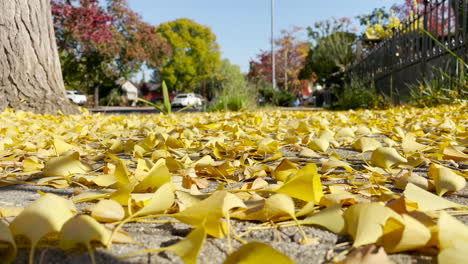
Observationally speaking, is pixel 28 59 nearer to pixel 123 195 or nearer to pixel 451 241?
pixel 123 195

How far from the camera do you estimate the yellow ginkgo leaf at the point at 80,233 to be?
19.8 inches

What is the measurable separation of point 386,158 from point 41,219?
3.06 ft

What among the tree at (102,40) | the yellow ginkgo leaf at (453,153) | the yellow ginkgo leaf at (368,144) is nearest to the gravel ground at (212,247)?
the yellow ginkgo leaf at (453,153)

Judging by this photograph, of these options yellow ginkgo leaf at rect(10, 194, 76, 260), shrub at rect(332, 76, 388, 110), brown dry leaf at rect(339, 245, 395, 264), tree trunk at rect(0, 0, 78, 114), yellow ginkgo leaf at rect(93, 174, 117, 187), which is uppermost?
tree trunk at rect(0, 0, 78, 114)

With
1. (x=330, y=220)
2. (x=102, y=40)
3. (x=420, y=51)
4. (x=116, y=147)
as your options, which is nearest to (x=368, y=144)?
(x=330, y=220)

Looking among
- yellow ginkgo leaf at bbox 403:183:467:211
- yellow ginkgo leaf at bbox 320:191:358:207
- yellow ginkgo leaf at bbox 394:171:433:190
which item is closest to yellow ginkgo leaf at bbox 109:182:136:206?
yellow ginkgo leaf at bbox 320:191:358:207

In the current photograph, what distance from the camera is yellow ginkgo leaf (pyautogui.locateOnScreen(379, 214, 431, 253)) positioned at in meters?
0.49

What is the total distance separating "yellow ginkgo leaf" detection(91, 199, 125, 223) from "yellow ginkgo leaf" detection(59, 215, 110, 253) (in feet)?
0.35

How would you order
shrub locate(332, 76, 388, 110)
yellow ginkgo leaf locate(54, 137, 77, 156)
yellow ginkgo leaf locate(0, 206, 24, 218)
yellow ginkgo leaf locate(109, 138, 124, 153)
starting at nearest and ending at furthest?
yellow ginkgo leaf locate(0, 206, 24, 218), yellow ginkgo leaf locate(54, 137, 77, 156), yellow ginkgo leaf locate(109, 138, 124, 153), shrub locate(332, 76, 388, 110)

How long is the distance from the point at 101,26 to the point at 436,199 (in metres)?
17.4

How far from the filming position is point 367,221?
533 millimetres

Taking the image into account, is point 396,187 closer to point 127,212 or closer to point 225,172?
point 225,172

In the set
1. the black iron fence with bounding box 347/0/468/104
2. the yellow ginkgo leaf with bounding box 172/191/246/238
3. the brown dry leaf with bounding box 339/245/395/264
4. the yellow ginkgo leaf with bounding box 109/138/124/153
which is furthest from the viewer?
the black iron fence with bounding box 347/0/468/104

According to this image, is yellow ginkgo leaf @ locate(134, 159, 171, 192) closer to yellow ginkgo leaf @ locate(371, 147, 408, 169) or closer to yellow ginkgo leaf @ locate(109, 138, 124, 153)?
yellow ginkgo leaf @ locate(371, 147, 408, 169)
